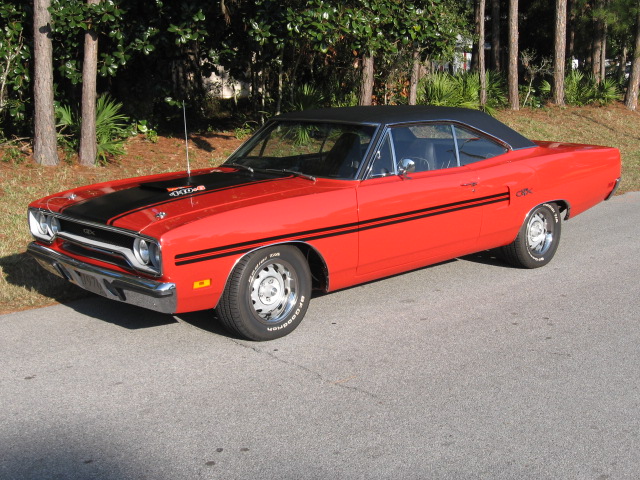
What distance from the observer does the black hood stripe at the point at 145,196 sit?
5.22 m

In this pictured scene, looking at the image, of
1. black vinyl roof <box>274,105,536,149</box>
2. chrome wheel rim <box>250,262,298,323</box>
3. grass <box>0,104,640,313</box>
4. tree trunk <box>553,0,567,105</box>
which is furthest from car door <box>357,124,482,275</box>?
tree trunk <box>553,0,567,105</box>

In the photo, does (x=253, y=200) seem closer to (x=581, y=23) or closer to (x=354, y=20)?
(x=354, y=20)

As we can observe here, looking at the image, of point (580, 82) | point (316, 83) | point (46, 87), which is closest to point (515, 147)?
point (46, 87)

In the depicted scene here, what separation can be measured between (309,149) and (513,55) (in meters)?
14.7

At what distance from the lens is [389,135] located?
242 inches

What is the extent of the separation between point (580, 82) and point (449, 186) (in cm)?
1848

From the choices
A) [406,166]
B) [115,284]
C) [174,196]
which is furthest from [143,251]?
[406,166]

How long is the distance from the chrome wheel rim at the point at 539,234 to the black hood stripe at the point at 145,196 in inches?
106

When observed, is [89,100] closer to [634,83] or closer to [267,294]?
[267,294]

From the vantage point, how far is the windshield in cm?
602

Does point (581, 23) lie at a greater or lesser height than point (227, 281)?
greater

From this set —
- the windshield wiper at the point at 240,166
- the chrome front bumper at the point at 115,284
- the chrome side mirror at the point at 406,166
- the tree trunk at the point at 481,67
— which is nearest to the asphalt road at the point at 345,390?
the chrome front bumper at the point at 115,284

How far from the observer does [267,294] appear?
17.4 ft

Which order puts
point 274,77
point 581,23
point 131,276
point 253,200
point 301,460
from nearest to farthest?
1. point 301,460
2. point 131,276
3. point 253,200
4. point 274,77
5. point 581,23
